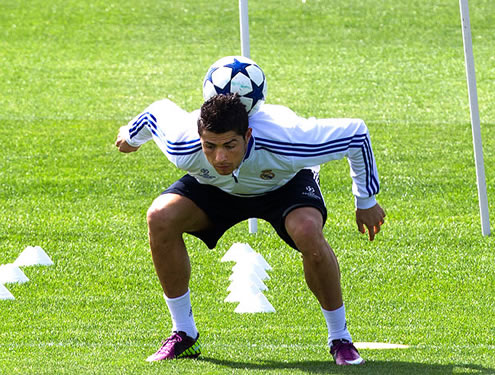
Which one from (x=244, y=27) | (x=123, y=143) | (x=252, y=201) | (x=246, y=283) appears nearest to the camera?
(x=252, y=201)

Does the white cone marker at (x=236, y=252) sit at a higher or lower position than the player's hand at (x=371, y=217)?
lower

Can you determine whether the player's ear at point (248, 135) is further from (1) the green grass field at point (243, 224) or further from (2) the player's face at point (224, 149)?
(1) the green grass field at point (243, 224)

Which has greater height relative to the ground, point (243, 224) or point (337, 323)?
point (337, 323)

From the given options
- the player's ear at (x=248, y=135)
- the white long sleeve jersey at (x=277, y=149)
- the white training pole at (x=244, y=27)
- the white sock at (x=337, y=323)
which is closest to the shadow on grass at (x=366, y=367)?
the white sock at (x=337, y=323)

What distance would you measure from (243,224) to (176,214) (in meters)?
4.95

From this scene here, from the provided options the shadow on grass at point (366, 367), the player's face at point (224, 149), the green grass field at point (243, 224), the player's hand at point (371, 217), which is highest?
the player's face at point (224, 149)

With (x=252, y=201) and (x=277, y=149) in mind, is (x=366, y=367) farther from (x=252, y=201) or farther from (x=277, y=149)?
(x=277, y=149)

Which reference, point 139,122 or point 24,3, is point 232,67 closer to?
point 139,122

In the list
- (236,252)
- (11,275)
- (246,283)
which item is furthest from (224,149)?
(236,252)

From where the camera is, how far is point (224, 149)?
5621mm

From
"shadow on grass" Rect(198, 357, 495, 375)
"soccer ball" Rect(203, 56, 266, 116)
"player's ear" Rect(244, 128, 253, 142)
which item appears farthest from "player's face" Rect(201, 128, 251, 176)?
"shadow on grass" Rect(198, 357, 495, 375)

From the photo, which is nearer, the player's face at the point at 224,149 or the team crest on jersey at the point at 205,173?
the player's face at the point at 224,149

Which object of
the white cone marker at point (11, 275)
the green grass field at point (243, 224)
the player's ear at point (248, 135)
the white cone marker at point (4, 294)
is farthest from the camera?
the white cone marker at point (11, 275)

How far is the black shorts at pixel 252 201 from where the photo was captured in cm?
600
